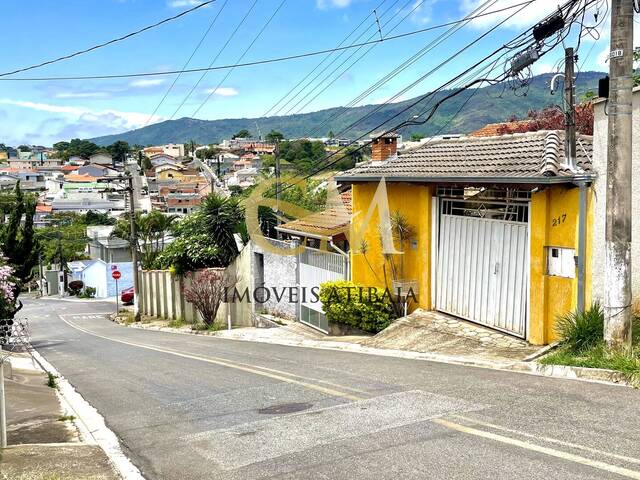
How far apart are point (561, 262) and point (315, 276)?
1041 cm

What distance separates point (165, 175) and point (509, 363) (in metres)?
163

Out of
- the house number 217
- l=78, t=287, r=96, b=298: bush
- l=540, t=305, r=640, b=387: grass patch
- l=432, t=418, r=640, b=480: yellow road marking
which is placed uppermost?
the house number 217

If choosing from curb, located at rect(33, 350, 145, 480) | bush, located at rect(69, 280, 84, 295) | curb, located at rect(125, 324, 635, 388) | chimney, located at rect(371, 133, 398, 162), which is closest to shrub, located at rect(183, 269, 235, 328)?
chimney, located at rect(371, 133, 398, 162)

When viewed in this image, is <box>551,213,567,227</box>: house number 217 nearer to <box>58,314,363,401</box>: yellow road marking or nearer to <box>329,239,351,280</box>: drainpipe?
<box>58,314,363,401</box>: yellow road marking

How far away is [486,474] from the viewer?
5.82 m

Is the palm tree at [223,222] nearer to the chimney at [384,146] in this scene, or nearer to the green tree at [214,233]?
the green tree at [214,233]

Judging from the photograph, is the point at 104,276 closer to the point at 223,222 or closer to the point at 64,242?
the point at 64,242

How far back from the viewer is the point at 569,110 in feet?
38.9

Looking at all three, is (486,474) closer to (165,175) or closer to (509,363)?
(509,363)

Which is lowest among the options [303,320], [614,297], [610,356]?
[303,320]

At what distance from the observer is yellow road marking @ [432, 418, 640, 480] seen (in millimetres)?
5707

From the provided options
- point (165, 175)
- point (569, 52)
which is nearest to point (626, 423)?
point (569, 52)

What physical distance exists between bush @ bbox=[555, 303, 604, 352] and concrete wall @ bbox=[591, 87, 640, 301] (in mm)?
487

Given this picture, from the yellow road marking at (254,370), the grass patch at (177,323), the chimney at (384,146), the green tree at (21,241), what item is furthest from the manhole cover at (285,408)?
the green tree at (21,241)
